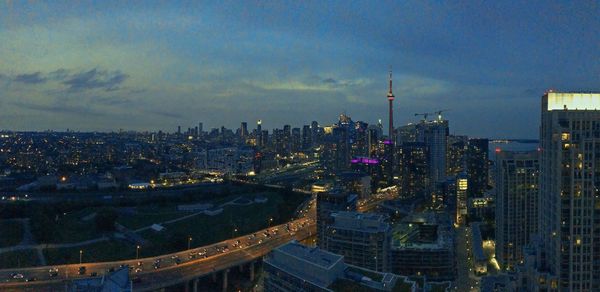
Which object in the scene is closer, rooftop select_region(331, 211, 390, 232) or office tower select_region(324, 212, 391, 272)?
office tower select_region(324, 212, 391, 272)

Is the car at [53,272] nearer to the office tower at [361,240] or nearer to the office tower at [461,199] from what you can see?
the office tower at [361,240]

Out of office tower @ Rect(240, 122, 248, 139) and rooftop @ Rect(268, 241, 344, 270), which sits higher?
office tower @ Rect(240, 122, 248, 139)

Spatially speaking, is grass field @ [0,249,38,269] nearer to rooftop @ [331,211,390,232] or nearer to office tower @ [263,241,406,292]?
office tower @ [263,241,406,292]

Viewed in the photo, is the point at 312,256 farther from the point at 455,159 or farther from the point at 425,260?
the point at 455,159

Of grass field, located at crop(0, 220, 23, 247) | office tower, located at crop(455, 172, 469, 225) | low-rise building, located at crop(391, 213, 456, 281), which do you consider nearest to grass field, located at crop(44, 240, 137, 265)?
grass field, located at crop(0, 220, 23, 247)

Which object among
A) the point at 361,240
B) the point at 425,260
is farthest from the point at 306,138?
the point at 361,240

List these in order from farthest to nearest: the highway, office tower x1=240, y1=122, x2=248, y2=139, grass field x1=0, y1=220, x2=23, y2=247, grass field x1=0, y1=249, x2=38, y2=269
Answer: office tower x1=240, y1=122, x2=248, y2=139 → grass field x1=0, y1=220, x2=23, y2=247 → grass field x1=0, y1=249, x2=38, y2=269 → the highway

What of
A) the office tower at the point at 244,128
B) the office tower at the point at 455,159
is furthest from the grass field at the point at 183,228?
the office tower at the point at 244,128
